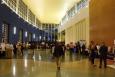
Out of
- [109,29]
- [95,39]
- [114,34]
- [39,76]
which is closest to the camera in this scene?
[39,76]

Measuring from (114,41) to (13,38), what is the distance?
16.6 m

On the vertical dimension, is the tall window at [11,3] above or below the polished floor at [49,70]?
above

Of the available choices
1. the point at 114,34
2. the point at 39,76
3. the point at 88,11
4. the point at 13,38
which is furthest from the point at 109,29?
the point at 13,38

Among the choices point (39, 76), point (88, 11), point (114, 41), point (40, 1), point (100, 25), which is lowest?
point (39, 76)

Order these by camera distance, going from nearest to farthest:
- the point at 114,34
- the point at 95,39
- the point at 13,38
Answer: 1. the point at 114,34
2. the point at 95,39
3. the point at 13,38

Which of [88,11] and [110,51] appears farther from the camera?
[88,11]

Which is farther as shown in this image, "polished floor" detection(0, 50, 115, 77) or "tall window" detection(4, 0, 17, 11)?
"tall window" detection(4, 0, 17, 11)

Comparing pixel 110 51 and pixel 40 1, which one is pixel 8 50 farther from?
pixel 40 1

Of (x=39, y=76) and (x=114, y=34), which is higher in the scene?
(x=114, y=34)

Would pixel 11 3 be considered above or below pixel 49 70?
above

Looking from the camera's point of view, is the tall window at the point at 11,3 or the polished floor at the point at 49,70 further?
the tall window at the point at 11,3

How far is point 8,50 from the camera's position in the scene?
81.4 feet

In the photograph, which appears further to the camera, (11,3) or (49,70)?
(11,3)

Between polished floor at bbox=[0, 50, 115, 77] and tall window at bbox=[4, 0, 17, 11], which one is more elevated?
tall window at bbox=[4, 0, 17, 11]
